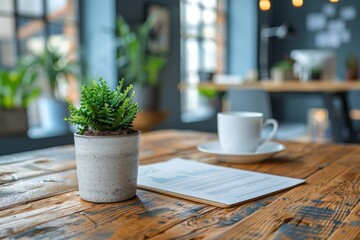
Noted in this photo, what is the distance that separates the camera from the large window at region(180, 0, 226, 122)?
16.9 ft

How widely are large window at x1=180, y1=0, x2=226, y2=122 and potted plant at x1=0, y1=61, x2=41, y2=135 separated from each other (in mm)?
2382

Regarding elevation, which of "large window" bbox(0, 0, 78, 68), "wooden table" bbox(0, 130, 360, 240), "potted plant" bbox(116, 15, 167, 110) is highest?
"large window" bbox(0, 0, 78, 68)

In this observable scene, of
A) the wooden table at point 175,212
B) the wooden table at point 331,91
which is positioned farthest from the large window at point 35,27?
the wooden table at point 175,212

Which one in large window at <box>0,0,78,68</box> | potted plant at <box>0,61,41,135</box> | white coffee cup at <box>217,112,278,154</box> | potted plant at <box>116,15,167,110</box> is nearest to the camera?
white coffee cup at <box>217,112,278,154</box>

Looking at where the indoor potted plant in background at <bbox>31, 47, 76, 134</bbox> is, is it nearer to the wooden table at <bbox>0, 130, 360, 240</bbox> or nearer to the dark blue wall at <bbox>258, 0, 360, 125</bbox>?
the wooden table at <bbox>0, 130, 360, 240</bbox>

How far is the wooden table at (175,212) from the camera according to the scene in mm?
477

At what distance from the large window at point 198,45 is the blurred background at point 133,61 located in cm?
1

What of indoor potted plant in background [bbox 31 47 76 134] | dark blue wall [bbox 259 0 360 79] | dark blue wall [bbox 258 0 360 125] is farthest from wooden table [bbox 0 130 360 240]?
dark blue wall [bbox 259 0 360 79]

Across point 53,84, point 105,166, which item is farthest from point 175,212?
point 53,84

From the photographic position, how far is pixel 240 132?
904mm

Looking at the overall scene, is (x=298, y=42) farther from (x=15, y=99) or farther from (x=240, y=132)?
(x=240, y=132)

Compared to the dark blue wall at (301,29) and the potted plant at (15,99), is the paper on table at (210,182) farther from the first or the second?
the dark blue wall at (301,29)

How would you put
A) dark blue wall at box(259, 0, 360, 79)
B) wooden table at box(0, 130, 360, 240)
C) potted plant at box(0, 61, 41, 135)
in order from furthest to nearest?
dark blue wall at box(259, 0, 360, 79) → potted plant at box(0, 61, 41, 135) → wooden table at box(0, 130, 360, 240)

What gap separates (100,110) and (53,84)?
258cm
